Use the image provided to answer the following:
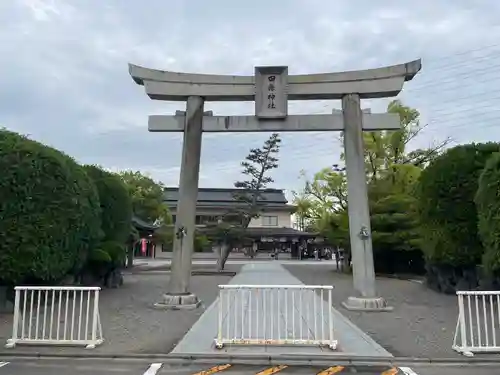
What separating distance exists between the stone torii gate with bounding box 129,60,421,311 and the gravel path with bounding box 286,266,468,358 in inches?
66.4

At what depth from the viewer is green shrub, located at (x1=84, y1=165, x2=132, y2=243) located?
1627cm

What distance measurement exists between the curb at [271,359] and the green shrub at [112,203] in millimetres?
10055

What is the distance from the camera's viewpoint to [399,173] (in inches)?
→ 1005

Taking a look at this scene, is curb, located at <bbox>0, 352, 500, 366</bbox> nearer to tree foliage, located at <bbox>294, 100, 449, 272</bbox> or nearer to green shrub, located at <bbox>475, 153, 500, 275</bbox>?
green shrub, located at <bbox>475, 153, 500, 275</bbox>

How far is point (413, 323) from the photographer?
940cm

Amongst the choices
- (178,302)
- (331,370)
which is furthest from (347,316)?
(331,370)

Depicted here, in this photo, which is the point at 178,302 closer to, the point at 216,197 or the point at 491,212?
the point at 491,212

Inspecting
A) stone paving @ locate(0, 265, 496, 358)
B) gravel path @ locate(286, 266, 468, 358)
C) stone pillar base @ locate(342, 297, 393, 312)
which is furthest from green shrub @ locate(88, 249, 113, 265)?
stone pillar base @ locate(342, 297, 393, 312)

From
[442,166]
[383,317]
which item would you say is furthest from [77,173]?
[442,166]

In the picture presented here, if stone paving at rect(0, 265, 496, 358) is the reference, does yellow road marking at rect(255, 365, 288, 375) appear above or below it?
below

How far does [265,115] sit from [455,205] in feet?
21.3

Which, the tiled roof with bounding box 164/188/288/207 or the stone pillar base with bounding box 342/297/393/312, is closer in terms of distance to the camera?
the stone pillar base with bounding box 342/297/393/312

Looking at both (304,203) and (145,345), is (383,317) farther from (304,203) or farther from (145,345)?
(304,203)

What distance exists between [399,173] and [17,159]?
20553 mm
